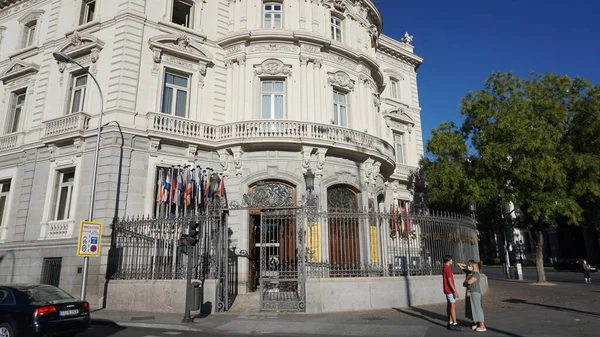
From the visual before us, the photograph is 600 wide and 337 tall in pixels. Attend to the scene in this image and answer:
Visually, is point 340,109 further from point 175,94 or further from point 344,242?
point 344,242

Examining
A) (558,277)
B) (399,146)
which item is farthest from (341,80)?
(558,277)

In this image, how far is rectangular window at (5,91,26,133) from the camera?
2184cm

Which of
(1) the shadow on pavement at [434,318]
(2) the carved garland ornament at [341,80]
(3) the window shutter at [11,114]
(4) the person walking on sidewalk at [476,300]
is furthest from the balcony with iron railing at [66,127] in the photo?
(4) the person walking on sidewalk at [476,300]

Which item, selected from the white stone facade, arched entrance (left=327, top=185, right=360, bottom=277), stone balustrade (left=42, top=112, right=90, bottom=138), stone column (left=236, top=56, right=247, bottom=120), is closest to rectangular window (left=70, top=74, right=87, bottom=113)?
the white stone facade

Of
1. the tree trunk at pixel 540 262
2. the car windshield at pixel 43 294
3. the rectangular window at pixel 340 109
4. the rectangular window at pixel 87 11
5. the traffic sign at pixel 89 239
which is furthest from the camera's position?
the tree trunk at pixel 540 262

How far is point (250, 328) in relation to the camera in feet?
35.3

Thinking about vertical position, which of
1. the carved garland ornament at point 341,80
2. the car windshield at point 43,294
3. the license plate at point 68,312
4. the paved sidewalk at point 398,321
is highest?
the carved garland ornament at point 341,80

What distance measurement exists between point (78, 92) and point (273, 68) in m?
9.42

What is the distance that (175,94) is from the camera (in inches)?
784

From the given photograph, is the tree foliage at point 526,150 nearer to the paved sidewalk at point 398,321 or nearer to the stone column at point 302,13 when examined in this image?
the paved sidewalk at point 398,321

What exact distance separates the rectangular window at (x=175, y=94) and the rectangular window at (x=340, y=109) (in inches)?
293

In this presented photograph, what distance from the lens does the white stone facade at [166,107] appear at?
58.4 feet

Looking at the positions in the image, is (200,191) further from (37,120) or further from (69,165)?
(37,120)

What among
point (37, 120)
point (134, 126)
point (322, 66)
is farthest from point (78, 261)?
point (322, 66)
